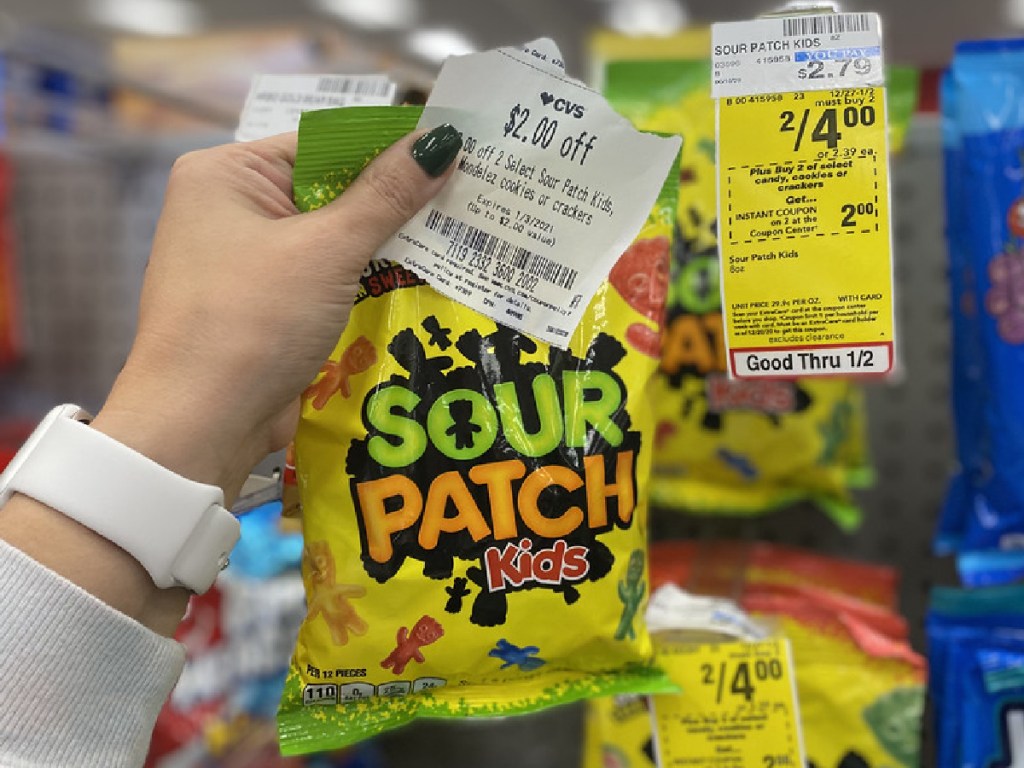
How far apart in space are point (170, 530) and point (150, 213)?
3.74 ft

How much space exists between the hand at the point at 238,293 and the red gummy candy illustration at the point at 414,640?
0.15 meters

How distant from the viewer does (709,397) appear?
37.6 inches

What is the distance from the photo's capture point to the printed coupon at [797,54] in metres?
0.53

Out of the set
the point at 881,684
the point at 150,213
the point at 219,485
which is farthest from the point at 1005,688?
the point at 150,213

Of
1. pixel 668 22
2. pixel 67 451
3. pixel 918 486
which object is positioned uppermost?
pixel 668 22

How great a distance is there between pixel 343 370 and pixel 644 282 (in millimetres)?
217

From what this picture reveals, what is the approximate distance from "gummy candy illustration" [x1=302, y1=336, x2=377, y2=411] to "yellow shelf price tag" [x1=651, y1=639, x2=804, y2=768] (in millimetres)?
324

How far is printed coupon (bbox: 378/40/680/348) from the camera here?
0.56 m

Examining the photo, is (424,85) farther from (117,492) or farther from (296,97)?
(117,492)

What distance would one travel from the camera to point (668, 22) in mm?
5539

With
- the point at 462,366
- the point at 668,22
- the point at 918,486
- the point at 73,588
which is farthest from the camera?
the point at 668,22

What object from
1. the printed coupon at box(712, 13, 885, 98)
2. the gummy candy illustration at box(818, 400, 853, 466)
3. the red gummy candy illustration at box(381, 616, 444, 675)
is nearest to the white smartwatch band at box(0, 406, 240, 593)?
the red gummy candy illustration at box(381, 616, 444, 675)

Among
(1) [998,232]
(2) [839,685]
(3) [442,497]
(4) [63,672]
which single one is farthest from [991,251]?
(4) [63,672]

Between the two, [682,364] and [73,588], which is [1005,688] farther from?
[73,588]
